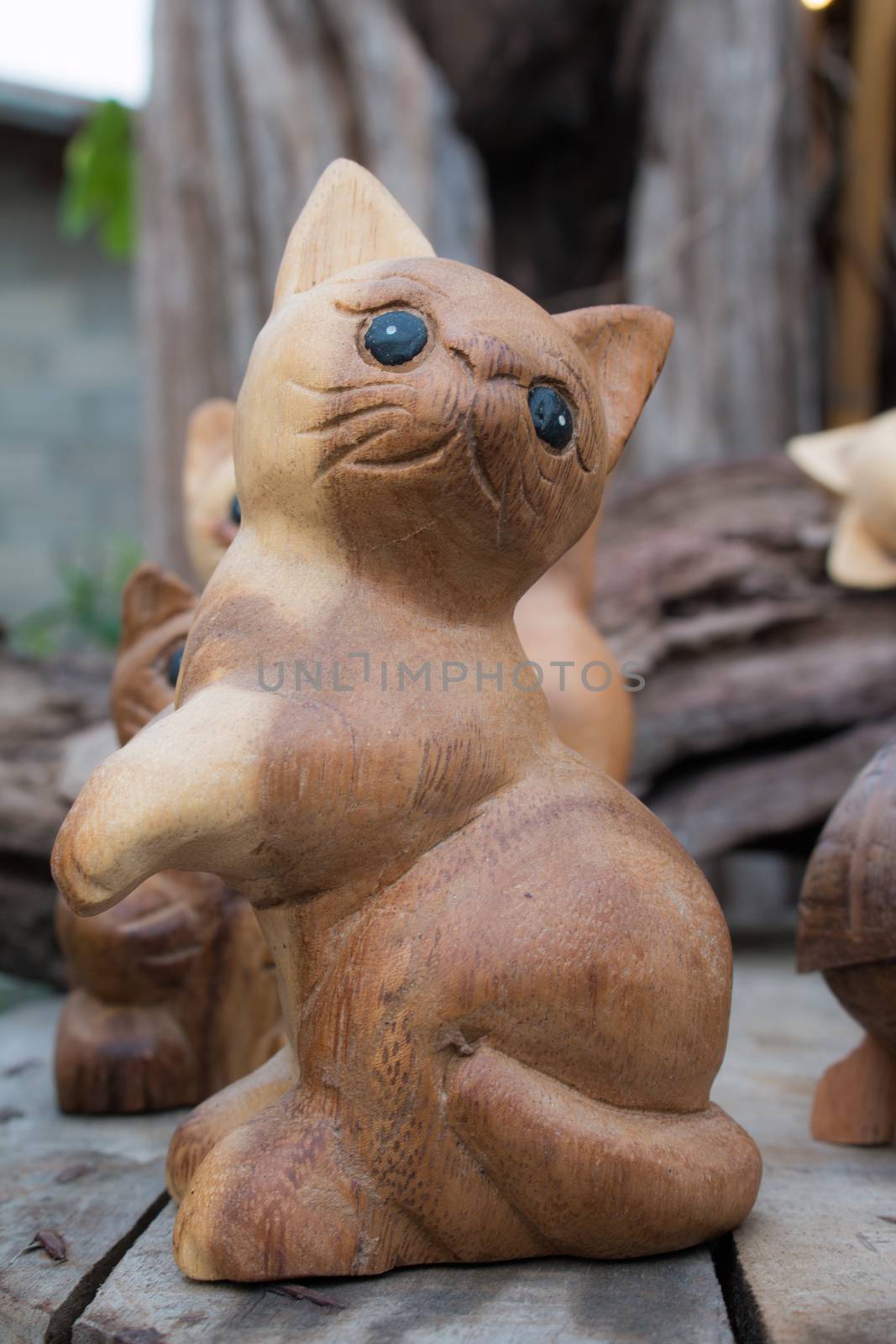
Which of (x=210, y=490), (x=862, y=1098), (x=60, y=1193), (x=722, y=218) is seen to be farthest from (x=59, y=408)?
(x=862, y=1098)

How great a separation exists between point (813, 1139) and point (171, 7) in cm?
268

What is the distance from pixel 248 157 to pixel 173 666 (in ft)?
Answer: 5.77

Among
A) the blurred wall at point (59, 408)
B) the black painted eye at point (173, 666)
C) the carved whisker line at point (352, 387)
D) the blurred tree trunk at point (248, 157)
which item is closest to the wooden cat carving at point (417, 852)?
the carved whisker line at point (352, 387)

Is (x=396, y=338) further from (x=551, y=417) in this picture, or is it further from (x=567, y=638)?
(x=567, y=638)

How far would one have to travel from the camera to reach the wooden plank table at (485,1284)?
0.83 m

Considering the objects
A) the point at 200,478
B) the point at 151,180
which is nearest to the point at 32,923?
the point at 200,478

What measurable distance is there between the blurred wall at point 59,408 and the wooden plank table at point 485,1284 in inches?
190

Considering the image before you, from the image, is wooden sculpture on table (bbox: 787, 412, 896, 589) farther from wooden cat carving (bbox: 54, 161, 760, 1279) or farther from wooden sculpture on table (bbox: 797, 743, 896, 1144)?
wooden cat carving (bbox: 54, 161, 760, 1279)

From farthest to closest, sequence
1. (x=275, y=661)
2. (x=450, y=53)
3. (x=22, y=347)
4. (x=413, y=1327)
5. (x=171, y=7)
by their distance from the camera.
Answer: (x=22, y=347) < (x=450, y=53) < (x=171, y=7) < (x=275, y=661) < (x=413, y=1327)

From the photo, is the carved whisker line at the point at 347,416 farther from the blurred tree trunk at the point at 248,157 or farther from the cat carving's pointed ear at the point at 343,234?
the blurred tree trunk at the point at 248,157

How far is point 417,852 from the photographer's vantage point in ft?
3.13

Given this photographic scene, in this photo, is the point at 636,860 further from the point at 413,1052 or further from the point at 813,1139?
the point at 813,1139

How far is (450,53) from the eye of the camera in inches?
118

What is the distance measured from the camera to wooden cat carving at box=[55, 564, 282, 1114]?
1389 mm
